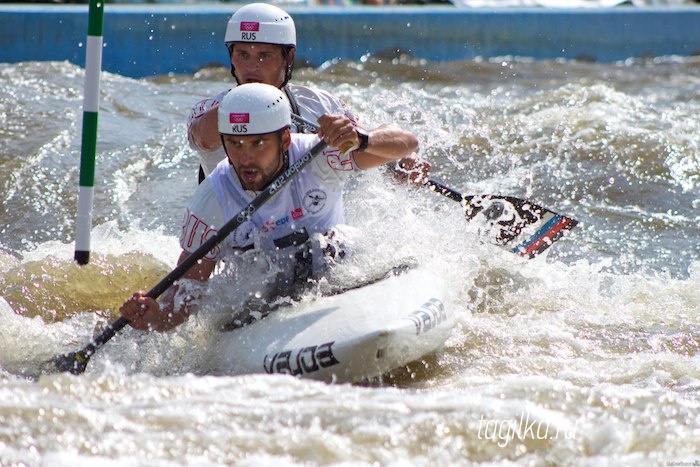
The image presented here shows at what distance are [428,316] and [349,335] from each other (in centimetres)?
39

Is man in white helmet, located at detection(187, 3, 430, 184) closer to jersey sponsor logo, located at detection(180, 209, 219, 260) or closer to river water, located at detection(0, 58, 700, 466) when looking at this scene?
jersey sponsor logo, located at detection(180, 209, 219, 260)

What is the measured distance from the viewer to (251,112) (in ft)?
14.1

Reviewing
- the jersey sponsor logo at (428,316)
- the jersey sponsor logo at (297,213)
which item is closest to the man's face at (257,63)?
the jersey sponsor logo at (297,213)

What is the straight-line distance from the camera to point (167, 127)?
29.2 feet

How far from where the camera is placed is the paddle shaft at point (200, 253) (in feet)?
14.3

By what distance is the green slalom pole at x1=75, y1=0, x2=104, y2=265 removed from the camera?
4.56 meters

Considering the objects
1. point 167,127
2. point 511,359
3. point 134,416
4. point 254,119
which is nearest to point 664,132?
point 167,127

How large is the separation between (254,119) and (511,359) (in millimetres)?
1558

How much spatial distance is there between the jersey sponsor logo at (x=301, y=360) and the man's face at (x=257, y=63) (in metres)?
1.66

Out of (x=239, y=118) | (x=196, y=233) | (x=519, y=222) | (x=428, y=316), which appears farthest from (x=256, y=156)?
(x=519, y=222)

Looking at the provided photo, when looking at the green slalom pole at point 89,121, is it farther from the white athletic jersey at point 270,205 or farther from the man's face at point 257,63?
the man's face at point 257,63

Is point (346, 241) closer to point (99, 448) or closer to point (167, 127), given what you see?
point (99, 448)

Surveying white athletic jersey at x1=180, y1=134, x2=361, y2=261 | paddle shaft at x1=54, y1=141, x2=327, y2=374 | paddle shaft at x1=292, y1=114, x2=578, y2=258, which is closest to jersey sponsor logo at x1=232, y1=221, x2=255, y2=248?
white athletic jersey at x1=180, y1=134, x2=361, y2=261

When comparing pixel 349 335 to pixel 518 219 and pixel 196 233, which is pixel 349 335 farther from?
pixel 518 219
